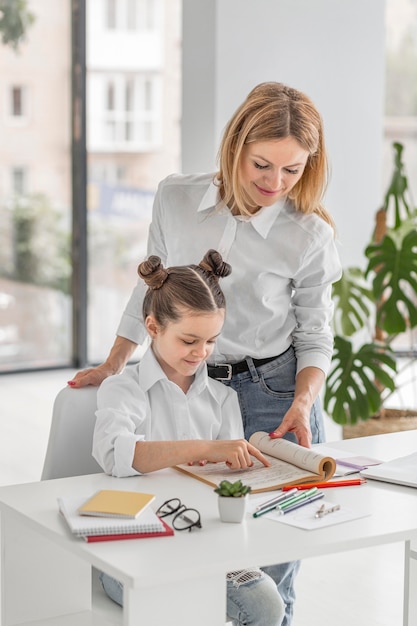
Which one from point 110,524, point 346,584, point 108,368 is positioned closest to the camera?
point 110,524

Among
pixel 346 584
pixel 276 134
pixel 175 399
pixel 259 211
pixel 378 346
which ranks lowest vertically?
pixel 346 584

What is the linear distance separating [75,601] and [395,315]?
2533 mm

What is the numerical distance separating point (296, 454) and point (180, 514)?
37 cm

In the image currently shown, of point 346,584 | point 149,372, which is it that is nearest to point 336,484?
point 149,372

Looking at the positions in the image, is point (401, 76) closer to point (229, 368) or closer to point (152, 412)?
point (229, 368)

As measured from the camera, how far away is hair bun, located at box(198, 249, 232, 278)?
2141 mm

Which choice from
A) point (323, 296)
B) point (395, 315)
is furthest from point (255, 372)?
point (395, 315)

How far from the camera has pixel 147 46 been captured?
21.9 feet

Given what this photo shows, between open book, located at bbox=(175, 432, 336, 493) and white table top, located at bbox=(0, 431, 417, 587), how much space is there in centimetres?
4

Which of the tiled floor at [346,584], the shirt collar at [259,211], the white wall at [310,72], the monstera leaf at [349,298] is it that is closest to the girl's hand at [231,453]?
the shirt collar at [259,211]

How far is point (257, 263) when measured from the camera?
2.30m

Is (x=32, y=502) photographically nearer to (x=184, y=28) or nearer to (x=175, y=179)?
(x=175, y=179)

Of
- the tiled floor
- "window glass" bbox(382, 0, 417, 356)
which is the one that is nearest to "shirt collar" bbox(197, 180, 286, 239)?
the tiled floor

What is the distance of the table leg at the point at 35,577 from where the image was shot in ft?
5.94
